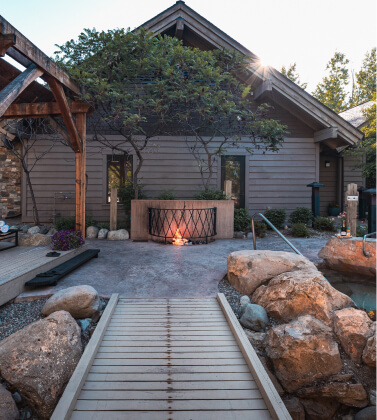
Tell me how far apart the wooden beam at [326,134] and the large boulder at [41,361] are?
887 cm

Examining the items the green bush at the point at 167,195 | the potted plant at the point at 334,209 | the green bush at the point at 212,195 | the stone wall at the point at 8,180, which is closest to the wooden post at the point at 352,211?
the green bush at the point at 212,195

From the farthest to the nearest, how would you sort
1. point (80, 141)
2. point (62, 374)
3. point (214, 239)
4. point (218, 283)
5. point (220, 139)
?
point (220, 139)
point (214, 239)
point (80, 141)
point (218, 283)
point (62, 374)

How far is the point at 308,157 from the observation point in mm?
9875

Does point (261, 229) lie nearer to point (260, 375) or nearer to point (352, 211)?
point (352, 211)

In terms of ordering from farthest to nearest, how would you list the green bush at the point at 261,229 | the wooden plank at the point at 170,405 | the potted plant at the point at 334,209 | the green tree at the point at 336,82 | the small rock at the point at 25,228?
the green tree at the point at 336,82, the potted plant at the point at 334,209, the small rock at the point at 25,228, the green bush at the point at 261,229, the wooden plank at the point at 170,405

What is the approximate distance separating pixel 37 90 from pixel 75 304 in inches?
181

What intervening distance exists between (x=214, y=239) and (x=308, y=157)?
5019mm

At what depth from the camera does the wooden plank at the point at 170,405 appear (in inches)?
77.8

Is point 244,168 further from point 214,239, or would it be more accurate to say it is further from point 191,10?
point 191,10

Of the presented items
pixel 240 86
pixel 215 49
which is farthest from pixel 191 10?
pixel 240 86

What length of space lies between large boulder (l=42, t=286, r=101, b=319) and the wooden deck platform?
2.25 feet

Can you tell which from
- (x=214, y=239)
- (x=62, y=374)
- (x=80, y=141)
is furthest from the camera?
(x=214, y=239)

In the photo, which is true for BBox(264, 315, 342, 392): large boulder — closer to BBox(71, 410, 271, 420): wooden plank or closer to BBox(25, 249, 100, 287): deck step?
BBox(71, 410, 271, 420): wooden plank

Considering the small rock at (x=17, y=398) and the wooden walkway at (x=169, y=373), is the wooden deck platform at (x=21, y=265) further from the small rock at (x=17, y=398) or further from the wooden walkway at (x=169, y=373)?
the small rock at (x=17, y=398)
